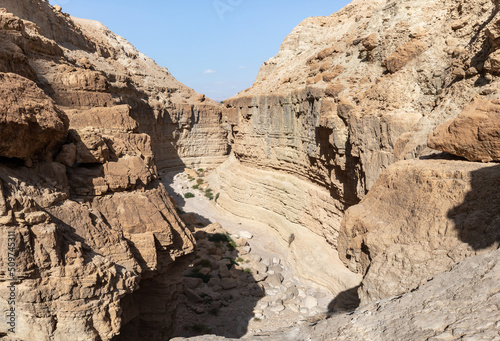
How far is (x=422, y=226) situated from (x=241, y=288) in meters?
8.87

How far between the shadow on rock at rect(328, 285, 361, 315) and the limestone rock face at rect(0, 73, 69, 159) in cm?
824

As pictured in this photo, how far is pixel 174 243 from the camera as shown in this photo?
24.7ft

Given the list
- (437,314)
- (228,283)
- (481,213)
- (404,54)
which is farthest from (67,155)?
(404,54)

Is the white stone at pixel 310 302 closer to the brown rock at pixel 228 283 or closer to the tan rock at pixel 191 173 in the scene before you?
the brown rock at pixel 228 283

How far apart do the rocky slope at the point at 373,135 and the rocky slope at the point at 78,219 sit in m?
3.94

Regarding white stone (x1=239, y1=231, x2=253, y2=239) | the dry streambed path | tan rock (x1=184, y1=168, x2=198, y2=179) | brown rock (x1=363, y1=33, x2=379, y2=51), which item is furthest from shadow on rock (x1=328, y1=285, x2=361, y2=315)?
tan rock (x1=184, y1=168, x2=198, y2=179)

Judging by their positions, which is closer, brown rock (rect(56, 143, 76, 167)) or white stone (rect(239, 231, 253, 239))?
brown rock (rect(56, 143, 76, 167))

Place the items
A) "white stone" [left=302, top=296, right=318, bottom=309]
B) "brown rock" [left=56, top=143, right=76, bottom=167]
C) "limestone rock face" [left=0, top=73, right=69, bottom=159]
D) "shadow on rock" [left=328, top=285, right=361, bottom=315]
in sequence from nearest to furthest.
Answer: "limestone rock face" [left=0, top=73, right=69, bottom=159], "brown rock" [left=56, top=143, right=76, bottom=167], "shadow on rock" [left=328, top=285, right=361, bottom=315], "white stone" [left=302, top=296, right=318, bottom=309]

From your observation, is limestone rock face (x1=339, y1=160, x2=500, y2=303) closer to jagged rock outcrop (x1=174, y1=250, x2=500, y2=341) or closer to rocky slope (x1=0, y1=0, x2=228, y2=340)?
jagged rock outcrop (x1=174, y1=250, x2=500, y2=341)

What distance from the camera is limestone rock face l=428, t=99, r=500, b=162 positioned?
176 inches

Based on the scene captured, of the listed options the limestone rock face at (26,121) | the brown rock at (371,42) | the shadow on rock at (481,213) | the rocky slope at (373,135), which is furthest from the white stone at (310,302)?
the brown rock at (371,42)

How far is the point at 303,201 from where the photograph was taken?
47.1 ft

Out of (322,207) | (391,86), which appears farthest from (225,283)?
(391,86)

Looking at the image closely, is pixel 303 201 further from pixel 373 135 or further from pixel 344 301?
pixel 373 135
